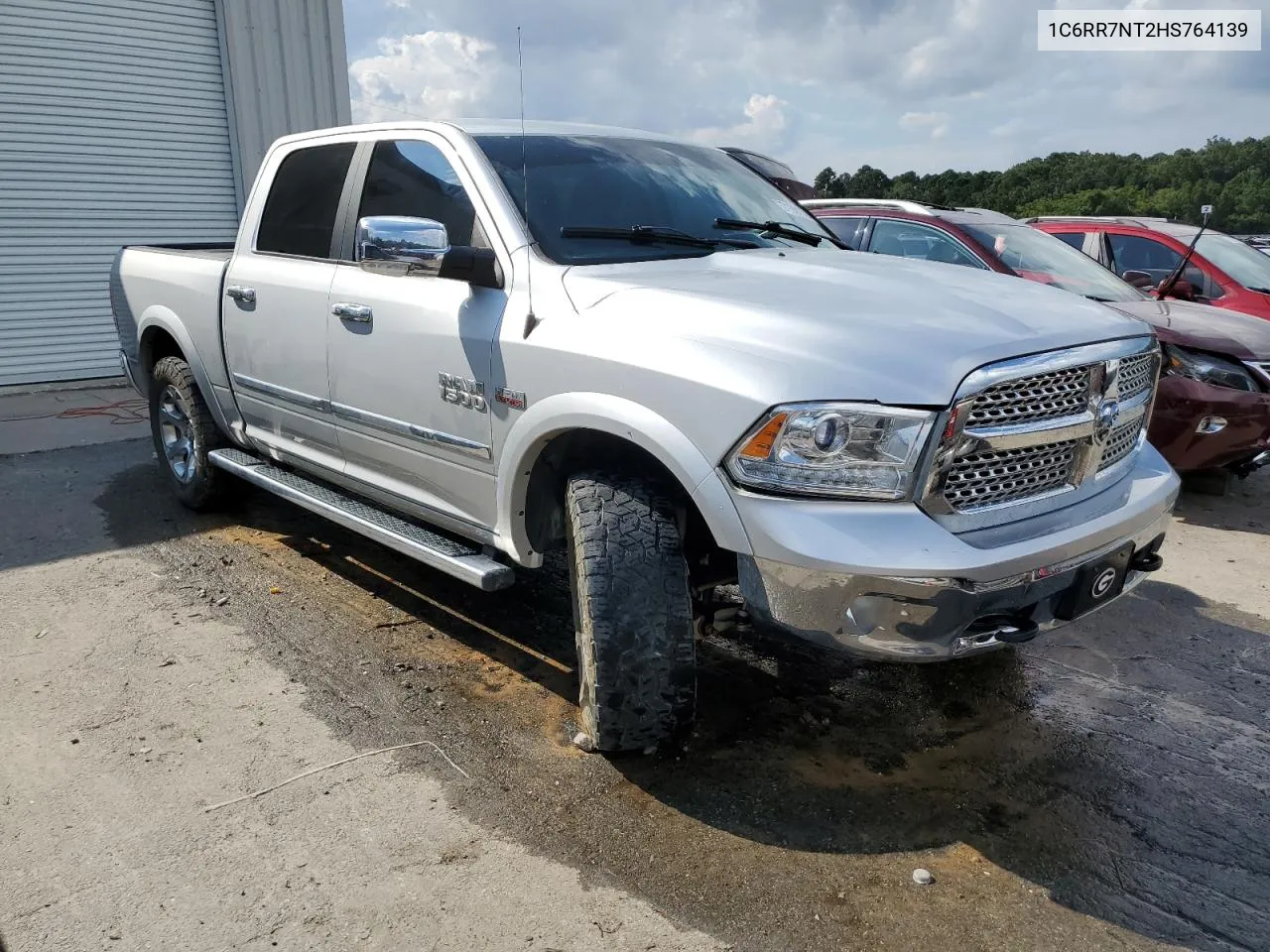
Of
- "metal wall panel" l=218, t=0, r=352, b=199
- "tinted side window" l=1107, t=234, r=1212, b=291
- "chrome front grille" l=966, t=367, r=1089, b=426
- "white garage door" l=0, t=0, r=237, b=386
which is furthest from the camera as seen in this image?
"metal wall panel" l=218, t=0, r=352, b=199

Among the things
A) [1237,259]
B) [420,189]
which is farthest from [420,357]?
[1237,259]

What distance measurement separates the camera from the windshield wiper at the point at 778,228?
145 inches

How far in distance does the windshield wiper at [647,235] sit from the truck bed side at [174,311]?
2229 millimetres

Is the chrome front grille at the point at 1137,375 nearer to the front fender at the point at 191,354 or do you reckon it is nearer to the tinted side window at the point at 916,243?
the tinted side window at the point at 916,243

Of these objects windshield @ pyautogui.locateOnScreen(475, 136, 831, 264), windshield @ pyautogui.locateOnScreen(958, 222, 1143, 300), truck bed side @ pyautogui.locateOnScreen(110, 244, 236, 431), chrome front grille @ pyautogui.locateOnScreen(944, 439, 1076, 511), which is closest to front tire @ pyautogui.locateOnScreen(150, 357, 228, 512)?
truck bed side @ pyautogui.locateOnScreen(110, 244, 236, 431)

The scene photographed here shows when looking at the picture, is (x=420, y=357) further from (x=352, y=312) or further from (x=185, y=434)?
(x=185, y=434)

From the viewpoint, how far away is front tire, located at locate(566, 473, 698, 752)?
8.95 ft

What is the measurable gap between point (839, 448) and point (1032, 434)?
0.58 meters

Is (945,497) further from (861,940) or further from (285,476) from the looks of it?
(285,476)

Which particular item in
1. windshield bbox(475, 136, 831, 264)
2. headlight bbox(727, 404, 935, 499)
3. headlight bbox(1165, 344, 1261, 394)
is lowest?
headlight bbox(1165, 344, 1261, 394)

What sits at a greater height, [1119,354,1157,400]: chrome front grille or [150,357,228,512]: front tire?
[1119,354,1157,400]: chrome front grille

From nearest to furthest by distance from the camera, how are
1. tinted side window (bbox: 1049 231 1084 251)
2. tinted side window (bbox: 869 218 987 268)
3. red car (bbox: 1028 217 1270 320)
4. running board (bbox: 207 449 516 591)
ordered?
running board (bbox: 207 449 516 591) → tinted side window (bbox: 869 218 987 268) → red car (bbox: 1028 217 1270 320) → tinted side window (bbox: 1049 231 1084 251)

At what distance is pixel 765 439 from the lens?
2406mm

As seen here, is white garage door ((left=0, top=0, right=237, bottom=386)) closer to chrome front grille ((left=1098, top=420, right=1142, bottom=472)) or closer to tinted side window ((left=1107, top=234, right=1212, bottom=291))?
tinted side window ((left=1107, top=234, right=1212, bottom=291))
